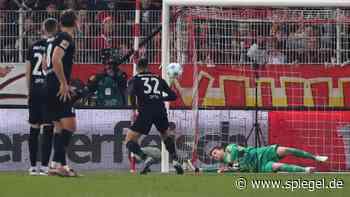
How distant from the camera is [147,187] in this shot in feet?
39.7

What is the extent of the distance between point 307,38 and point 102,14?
144 inches

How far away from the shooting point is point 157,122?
50.1ft

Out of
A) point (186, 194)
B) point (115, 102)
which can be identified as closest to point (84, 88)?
point (115, 102)

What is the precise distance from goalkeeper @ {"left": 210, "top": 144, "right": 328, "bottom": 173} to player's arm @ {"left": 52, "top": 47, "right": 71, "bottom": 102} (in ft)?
12.5

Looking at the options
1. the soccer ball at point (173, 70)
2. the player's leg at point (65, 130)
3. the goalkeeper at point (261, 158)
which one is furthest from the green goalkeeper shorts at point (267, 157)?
the player's leg at point (65, 130)

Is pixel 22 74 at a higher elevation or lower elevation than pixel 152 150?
higher

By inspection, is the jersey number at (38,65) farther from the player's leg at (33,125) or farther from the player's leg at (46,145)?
the player's leg at (46,145)

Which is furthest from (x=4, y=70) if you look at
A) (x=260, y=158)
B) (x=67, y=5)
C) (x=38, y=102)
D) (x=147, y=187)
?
(x=147, y=187)

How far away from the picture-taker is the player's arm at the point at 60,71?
43.4 feet

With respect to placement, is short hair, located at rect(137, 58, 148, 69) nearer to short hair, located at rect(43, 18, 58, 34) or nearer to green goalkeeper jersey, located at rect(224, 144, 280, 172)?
short hair, located at rect(43, 18, 58, 34)

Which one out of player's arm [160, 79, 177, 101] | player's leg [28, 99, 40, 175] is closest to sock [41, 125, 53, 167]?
player's leg [28, 99, 40, 175]

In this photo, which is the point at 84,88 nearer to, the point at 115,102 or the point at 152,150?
the point at 115,102

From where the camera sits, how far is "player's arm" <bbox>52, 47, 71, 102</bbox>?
13.2 m

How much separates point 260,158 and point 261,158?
2 centimetres
